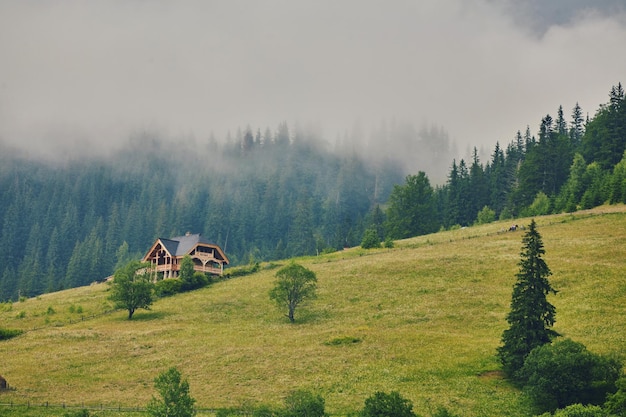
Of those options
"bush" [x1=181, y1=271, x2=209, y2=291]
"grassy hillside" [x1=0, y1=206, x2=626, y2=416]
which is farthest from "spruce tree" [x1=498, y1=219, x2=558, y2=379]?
"bush" [x1=181, y1=271, x2=209, y2=291]

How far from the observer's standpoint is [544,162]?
439 ft

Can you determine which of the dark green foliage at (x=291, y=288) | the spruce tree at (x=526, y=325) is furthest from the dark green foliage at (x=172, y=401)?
the dark green foliage at (x=291, y=288)

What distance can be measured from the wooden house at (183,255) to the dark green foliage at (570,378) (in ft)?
213

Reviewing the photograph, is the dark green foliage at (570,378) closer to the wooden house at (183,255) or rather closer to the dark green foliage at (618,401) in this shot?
the dark green foliage at (618,401)

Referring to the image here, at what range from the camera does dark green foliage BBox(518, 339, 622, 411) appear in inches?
1561

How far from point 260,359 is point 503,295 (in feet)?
95.0

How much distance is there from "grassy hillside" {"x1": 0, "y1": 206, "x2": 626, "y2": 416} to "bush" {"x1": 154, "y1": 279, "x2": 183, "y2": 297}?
2795mm

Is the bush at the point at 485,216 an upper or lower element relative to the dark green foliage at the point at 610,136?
lower

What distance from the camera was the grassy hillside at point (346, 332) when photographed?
46.9 m

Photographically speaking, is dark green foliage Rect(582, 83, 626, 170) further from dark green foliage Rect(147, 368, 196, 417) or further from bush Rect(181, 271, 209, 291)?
dark green foliage Rect(147, 368, 196, 417)

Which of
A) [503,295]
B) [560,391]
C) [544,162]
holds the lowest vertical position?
[560,391]

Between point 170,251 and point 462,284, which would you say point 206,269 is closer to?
point 170,251

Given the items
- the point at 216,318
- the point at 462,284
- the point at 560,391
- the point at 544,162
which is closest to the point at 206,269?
the point at 216,318

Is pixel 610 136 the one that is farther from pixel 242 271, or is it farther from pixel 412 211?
pixel 242 271
